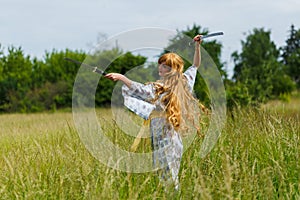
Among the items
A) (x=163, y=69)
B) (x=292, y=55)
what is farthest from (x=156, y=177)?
(x=292, y=55)

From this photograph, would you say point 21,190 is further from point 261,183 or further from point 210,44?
point 210,44

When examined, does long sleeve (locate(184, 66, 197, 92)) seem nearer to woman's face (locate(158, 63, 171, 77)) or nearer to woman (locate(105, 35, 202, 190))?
woman (locate(105, 35, 202, 190))

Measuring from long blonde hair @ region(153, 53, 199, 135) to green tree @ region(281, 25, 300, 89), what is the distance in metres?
23.1

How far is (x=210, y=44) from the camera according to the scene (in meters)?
11.3

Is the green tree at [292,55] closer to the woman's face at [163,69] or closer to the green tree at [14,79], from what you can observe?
the green tree at [14,79]

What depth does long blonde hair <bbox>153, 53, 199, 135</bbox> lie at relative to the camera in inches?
140

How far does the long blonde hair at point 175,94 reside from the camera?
3555 mm

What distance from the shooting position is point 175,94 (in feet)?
11.7

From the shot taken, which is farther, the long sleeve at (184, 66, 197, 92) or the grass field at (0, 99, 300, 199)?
the long sleeve at (184, 66, 197, 92)

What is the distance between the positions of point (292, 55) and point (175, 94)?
Result: 2418 cm

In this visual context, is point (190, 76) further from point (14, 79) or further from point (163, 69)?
point (14, 79)

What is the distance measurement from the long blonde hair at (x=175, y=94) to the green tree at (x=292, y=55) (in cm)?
2307

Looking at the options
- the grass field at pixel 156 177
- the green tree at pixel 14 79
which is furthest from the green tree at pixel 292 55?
the grass field at pixel 156 177

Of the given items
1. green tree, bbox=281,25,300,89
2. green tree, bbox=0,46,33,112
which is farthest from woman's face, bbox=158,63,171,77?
green tree, bbox=281,25,300,89
